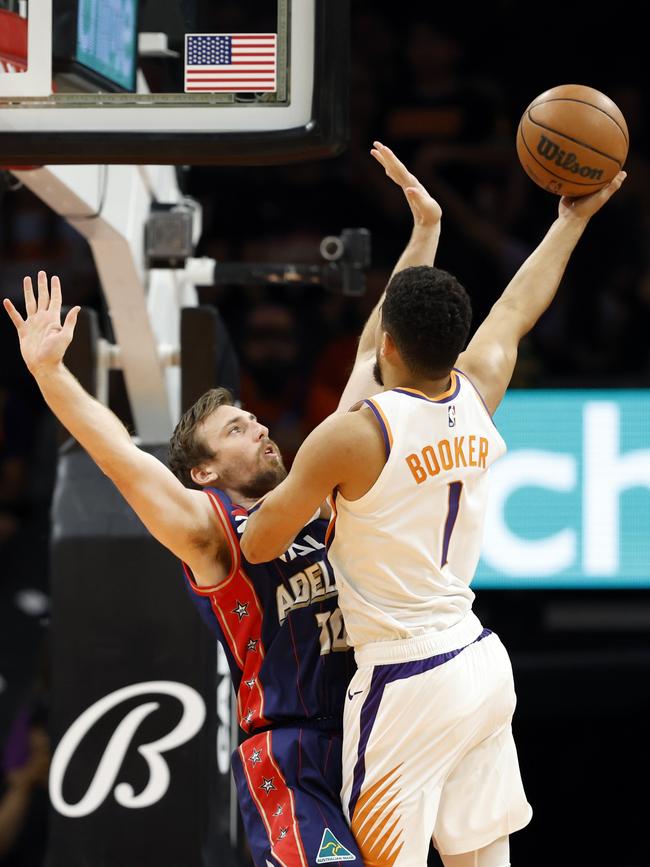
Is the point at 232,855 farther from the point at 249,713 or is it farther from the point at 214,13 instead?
the point at 214,13

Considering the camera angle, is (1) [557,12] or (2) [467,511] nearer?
(2) [467,511]

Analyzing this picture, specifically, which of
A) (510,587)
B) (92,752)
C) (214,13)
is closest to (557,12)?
(510,587)

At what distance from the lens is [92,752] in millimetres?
4699

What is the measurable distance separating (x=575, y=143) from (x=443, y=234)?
471 centimetres

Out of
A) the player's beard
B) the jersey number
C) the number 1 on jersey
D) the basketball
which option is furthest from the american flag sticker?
the jersey number

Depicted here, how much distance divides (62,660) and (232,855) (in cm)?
96

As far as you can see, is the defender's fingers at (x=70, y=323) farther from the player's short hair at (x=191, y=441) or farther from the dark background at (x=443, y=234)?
the dark background at (x=443, y=234)

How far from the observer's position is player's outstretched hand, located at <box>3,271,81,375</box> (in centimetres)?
281

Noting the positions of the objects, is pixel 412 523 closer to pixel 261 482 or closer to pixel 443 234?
pixel 261 482

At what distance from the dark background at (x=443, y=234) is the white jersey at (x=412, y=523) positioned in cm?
407

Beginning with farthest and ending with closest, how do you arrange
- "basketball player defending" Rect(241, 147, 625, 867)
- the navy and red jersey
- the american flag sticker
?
1. the american flag sticker
2. the navy and red jersey
3. "basketball player defending" Rect(241, 147, 625, 867)

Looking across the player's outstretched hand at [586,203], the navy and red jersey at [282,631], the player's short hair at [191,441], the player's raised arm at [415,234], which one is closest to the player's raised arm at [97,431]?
the navy and red jersey at [282,631]

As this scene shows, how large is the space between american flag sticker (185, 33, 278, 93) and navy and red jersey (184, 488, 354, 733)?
3.40 ft

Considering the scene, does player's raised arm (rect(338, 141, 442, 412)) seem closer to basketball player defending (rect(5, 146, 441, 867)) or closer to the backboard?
basketball player defending (rect(5, 146, 441, 867))
